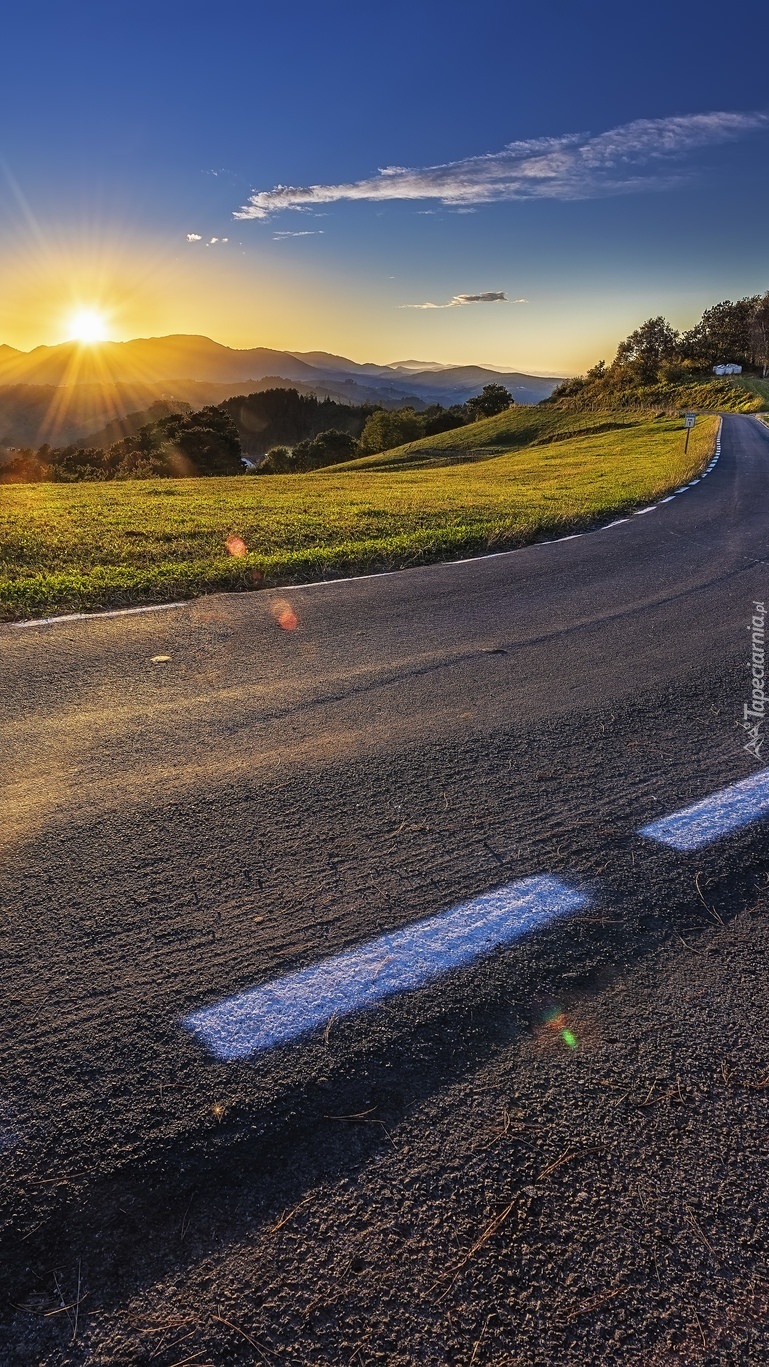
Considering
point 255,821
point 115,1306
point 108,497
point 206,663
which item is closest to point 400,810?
point 255,821

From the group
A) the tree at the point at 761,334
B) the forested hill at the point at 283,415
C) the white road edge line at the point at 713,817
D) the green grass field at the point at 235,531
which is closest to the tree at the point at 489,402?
the tree at the point at 761,334

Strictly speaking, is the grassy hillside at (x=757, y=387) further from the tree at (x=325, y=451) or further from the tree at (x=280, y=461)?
the tree at (x=280, y=461)

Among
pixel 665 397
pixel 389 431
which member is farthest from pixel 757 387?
pixel 389 431

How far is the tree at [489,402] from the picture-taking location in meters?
94.2

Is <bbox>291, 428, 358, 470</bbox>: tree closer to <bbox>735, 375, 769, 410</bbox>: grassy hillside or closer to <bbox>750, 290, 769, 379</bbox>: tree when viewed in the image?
<bbox>735, 375, 769, 410</bbox>: grassy hillside

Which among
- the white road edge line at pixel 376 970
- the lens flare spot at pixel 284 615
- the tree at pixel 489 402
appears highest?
the tree at pixel 489 402

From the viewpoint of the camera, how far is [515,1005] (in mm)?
2014

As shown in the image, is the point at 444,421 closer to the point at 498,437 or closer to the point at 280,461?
the point at 280,461

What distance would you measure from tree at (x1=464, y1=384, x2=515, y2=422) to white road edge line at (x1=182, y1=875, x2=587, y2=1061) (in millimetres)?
97994

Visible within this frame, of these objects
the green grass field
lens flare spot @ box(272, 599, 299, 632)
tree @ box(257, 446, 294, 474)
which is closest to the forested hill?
→ tree @ box(257, 446, 294, 474)

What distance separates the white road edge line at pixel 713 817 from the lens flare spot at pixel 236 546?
6.72 metres

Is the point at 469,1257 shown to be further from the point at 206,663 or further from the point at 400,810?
the point at 206,663

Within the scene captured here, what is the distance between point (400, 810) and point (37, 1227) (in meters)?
1.79

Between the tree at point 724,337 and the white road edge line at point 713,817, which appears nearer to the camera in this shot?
the white road edge line at point 713,817
